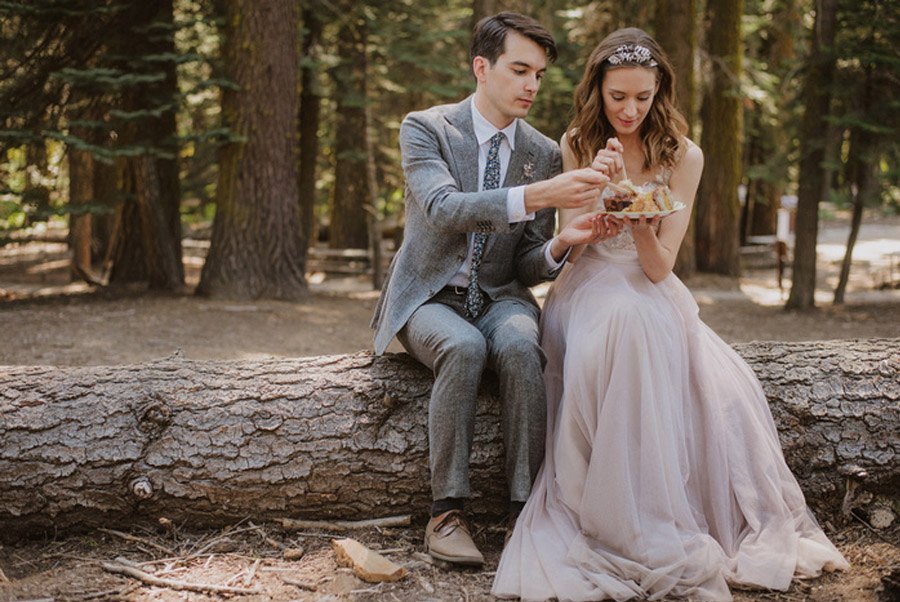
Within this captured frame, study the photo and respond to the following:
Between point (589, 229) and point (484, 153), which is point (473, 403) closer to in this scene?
point (589, 229)

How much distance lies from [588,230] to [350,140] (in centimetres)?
1333

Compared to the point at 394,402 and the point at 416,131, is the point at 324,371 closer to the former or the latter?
the point at 394,402

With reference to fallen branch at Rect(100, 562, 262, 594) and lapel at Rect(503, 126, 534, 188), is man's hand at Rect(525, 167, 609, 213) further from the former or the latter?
fallen branch at Rect(100, 562, 262, 594)

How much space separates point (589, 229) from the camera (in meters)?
4.12

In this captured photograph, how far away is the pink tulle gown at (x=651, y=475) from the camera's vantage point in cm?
355

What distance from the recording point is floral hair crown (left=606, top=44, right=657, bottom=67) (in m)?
4.16

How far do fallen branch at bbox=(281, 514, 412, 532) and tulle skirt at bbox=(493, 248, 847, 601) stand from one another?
60cm

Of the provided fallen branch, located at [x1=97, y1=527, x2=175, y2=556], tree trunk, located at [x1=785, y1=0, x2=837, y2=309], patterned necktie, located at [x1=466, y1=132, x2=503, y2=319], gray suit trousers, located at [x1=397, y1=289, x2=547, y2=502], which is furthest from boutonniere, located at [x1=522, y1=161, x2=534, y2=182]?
tree trunk, located at [x1=785, y1=0, x2=837, y2=309]

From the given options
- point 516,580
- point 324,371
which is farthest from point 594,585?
point 324,371

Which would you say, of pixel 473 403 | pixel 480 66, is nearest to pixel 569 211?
pixel 480 66

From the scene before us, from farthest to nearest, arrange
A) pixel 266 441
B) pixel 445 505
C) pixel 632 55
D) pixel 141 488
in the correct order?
pixel 632 55, pixel 266 441, pixel 141 488, pixel 445 505

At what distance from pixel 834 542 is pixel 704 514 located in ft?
2.22

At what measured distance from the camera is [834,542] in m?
4.11

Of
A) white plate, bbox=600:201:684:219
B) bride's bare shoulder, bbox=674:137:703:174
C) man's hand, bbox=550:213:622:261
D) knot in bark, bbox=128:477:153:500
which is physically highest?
bride's bare shoulder, bbox=674:137:703:174
